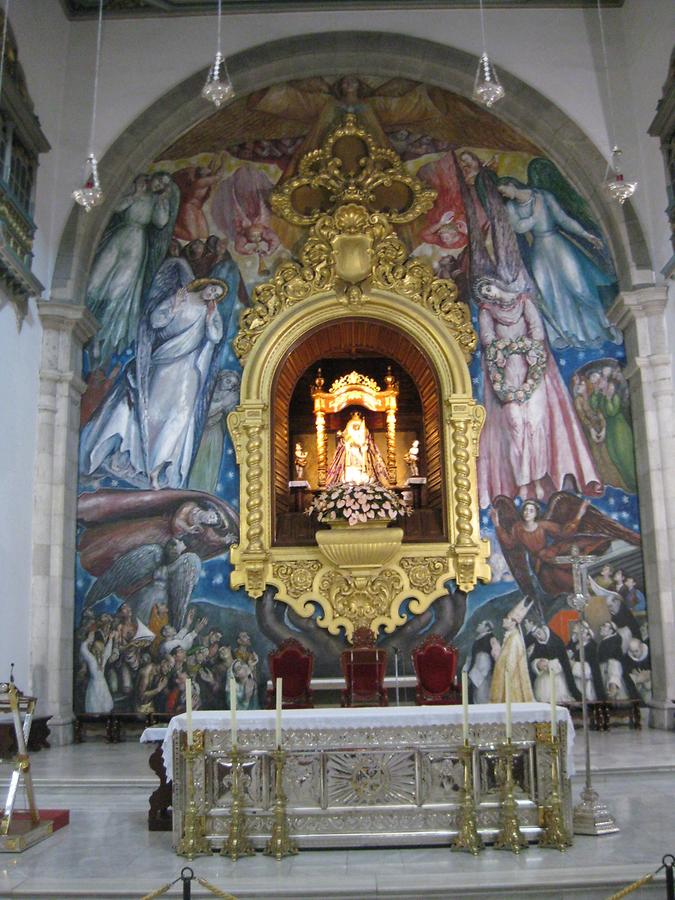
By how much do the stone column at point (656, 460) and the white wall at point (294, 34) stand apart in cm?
78

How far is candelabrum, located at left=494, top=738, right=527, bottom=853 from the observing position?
515cm

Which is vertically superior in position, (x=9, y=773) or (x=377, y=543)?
(x=377, y=543)

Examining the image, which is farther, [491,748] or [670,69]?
[670,69]

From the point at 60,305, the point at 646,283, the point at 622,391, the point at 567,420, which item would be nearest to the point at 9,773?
the point at 60,305

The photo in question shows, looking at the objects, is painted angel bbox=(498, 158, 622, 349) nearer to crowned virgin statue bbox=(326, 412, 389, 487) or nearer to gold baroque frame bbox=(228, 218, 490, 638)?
gold baroque frame bbox=(228, 218, 490, 638)

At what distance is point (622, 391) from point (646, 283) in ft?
4.43

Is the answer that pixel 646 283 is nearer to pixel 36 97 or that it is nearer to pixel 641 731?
pixel 641 731

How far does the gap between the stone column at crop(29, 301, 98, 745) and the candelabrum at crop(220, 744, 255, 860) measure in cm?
519

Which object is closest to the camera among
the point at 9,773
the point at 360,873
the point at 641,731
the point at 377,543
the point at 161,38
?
A: the point at 360,873

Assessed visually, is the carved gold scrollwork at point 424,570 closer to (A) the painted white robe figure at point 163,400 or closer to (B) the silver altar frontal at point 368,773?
(A) the painted white robe figure at point 163,400

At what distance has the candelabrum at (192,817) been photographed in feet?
17.0

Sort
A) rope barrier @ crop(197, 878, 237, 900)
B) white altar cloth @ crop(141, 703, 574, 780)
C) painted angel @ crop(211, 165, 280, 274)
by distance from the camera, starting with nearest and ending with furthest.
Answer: rope barrier @ crop(197, 878, 237, 900), white altar cloth @ crop(141, 703, 574, 780), painted angel @ crop(211, 165, 280, 274)

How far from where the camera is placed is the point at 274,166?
38.9 ft

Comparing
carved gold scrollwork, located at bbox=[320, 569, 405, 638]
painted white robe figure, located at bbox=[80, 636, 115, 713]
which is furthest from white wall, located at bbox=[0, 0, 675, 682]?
carved gold scrollwork, located at bbox=[320, 569, 405, 638]
